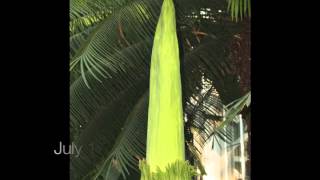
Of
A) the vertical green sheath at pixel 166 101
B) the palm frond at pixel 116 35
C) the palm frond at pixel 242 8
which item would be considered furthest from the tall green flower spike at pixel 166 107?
the palm frond at pixel 116 35

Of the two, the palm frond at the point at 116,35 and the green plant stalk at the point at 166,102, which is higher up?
the palm frond at the point at 116,35

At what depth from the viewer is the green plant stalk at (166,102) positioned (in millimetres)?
911

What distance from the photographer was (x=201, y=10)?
142cm

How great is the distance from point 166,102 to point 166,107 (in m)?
0.01

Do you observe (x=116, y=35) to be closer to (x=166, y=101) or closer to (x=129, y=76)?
(x=129, y=76)

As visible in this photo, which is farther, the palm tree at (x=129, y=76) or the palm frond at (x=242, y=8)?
the palm tree at (x=129, y=76)

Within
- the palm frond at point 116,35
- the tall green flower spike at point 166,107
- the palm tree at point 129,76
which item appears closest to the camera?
the tall green flower spike at point 166,107

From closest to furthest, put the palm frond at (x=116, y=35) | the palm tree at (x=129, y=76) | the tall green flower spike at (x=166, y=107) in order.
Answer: the tall green flower spike at (x=166, y=107) < the palm tree at (x=129, y=76) < the palm frond at (x=116, y=35)

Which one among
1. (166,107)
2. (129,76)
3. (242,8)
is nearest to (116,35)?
(129,76)

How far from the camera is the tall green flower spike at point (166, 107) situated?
2.98ft

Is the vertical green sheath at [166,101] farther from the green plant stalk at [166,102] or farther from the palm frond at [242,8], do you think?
the palm frond at [242,8]
